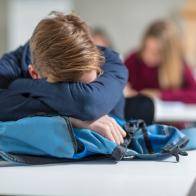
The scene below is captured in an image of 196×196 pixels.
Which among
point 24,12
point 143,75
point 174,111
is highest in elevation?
point 174,111

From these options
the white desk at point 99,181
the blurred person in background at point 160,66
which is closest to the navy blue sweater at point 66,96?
the white desk at point 99,181

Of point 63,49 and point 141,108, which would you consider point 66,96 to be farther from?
point 141,108

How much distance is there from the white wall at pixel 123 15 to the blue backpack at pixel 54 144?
16.9ft

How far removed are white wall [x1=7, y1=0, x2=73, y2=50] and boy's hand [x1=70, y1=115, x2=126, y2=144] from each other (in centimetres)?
521

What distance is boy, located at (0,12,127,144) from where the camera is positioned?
3.65ft

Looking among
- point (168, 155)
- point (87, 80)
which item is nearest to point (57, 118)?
point (87, 80)

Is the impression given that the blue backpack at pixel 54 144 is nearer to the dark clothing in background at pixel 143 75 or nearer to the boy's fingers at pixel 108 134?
the boy's fingers at pixel 108 134

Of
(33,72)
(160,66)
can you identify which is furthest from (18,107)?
(160,66)

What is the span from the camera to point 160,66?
3.37 metres

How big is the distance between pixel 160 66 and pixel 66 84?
2.29m

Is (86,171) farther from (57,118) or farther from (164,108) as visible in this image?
(164,108)

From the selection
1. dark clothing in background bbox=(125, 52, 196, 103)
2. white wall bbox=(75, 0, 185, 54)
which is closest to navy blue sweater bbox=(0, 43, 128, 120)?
dark clothing in background bbox=(125, 52, 196, 103)

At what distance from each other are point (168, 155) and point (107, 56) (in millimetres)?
290

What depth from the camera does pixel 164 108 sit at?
8.88ft
